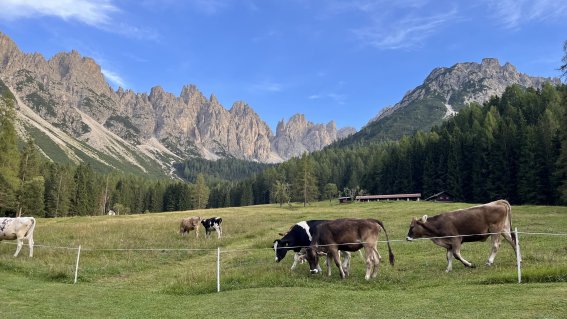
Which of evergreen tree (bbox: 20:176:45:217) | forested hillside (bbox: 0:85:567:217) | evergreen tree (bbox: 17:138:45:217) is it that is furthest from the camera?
evergreen tree (bbox: 20:176:45:217)

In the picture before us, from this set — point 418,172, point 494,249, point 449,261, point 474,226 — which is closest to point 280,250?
point 449,261

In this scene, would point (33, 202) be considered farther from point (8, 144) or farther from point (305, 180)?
point (305, 180)

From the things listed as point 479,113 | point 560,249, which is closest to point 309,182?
point 479,113

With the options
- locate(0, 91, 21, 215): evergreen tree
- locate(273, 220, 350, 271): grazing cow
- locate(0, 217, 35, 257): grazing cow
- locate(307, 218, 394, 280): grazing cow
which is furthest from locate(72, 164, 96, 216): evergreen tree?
locate(307, 218, 394, 280): grazing cow

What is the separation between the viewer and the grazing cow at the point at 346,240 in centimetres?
1673

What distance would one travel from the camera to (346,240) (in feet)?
56.9

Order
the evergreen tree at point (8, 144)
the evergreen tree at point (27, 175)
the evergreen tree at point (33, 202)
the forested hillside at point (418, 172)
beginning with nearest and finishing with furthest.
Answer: the evergreen tree at point (8, 144) < the evergreen tree at point (27, 175) < the forested hillside at point (418, 172) < the evergreen tree at point (33, 202)

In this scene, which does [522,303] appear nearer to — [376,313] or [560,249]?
[376,313]

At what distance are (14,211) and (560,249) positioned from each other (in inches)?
3605

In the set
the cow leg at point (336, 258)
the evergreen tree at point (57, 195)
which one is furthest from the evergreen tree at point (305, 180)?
the cow leg at point (336, 258)

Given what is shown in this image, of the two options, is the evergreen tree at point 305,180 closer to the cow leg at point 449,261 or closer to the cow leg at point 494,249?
the cow leg at point 494,249

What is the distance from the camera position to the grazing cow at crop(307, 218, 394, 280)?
16734 mm

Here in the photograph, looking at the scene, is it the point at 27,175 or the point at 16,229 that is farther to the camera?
the point at 27,175

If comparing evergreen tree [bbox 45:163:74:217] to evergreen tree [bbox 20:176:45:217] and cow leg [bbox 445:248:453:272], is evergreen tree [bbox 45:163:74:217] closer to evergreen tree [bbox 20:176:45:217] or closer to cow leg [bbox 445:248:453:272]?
evergreen tree [bbox 20:176:45:217]
